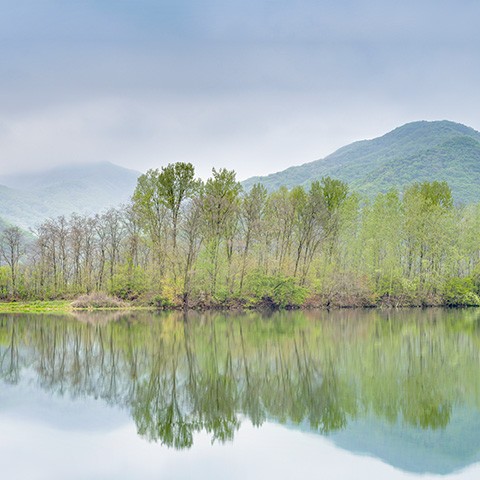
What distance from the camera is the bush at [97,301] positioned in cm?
5538

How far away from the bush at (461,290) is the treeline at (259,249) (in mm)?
138

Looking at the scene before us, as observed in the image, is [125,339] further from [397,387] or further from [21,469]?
[21,469]

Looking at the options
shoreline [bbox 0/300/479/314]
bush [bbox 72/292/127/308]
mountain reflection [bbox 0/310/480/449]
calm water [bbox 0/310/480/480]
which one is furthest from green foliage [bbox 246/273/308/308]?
calm water [bbox 0/310/480/480]

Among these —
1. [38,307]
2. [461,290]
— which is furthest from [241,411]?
[461,290]

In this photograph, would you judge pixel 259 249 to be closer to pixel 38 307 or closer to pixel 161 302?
pixel 161 302

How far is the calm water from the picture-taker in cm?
951

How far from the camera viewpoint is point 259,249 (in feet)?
186

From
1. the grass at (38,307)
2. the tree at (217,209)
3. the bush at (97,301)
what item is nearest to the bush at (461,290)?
the tree at (217,209)

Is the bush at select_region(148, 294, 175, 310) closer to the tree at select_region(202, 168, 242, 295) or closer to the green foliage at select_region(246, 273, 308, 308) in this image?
the tree at select_region(202, 168, 242, 295)

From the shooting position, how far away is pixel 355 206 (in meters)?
63.5

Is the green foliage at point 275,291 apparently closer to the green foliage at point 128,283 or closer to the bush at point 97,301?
the green foliage at point 128,283

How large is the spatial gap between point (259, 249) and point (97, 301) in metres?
17.1

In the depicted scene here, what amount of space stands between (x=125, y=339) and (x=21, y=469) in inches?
709

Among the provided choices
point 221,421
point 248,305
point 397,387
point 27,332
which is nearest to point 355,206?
point 248,305
